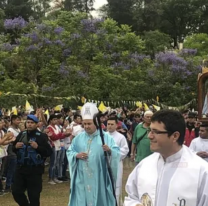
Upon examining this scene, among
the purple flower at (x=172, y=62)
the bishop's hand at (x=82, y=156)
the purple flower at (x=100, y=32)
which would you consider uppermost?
the purple flower at (x=100, y=32)

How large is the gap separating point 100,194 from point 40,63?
1902 cm

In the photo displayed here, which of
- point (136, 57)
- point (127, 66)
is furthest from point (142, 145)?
point (136, 57)

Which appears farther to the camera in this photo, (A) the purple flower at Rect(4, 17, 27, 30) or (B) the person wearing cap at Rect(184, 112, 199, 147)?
(A) the purple flower at Rect(4, 17, 27, 30)

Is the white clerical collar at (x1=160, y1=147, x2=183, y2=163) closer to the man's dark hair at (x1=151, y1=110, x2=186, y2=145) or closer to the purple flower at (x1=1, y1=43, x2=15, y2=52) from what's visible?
the man's dark hair at (x1=151, y1=110, x2=186, y2=145)

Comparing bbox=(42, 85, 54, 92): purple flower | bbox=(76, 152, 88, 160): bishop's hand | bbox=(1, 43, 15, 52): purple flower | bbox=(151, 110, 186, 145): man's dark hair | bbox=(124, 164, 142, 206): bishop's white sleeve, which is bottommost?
bbox=(42, 85, 54, 92): purple flower

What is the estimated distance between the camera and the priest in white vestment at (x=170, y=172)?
3.75 m

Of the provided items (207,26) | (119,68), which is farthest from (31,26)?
(207,26)

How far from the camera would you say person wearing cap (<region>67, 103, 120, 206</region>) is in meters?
6.97

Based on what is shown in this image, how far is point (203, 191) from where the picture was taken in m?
3.73

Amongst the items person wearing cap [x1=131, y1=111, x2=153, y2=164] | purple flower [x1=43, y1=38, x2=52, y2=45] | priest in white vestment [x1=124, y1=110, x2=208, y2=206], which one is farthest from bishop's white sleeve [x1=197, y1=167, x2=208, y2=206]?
purple flower [x1=43, y1=38, x2=52, y2=45]

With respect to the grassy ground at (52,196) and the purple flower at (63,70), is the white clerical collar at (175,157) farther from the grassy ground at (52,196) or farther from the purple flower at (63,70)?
the purple flower at (63,70)

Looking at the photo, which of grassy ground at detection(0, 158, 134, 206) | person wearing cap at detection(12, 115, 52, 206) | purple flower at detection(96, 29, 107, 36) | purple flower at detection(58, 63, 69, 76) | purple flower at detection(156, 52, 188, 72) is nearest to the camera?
person wearing cap at detection(12, 115, 52, 206)

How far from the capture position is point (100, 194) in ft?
23.0

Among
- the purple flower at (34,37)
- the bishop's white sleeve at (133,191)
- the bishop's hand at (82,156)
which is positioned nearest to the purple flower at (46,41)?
the purple flower at (34,37)
